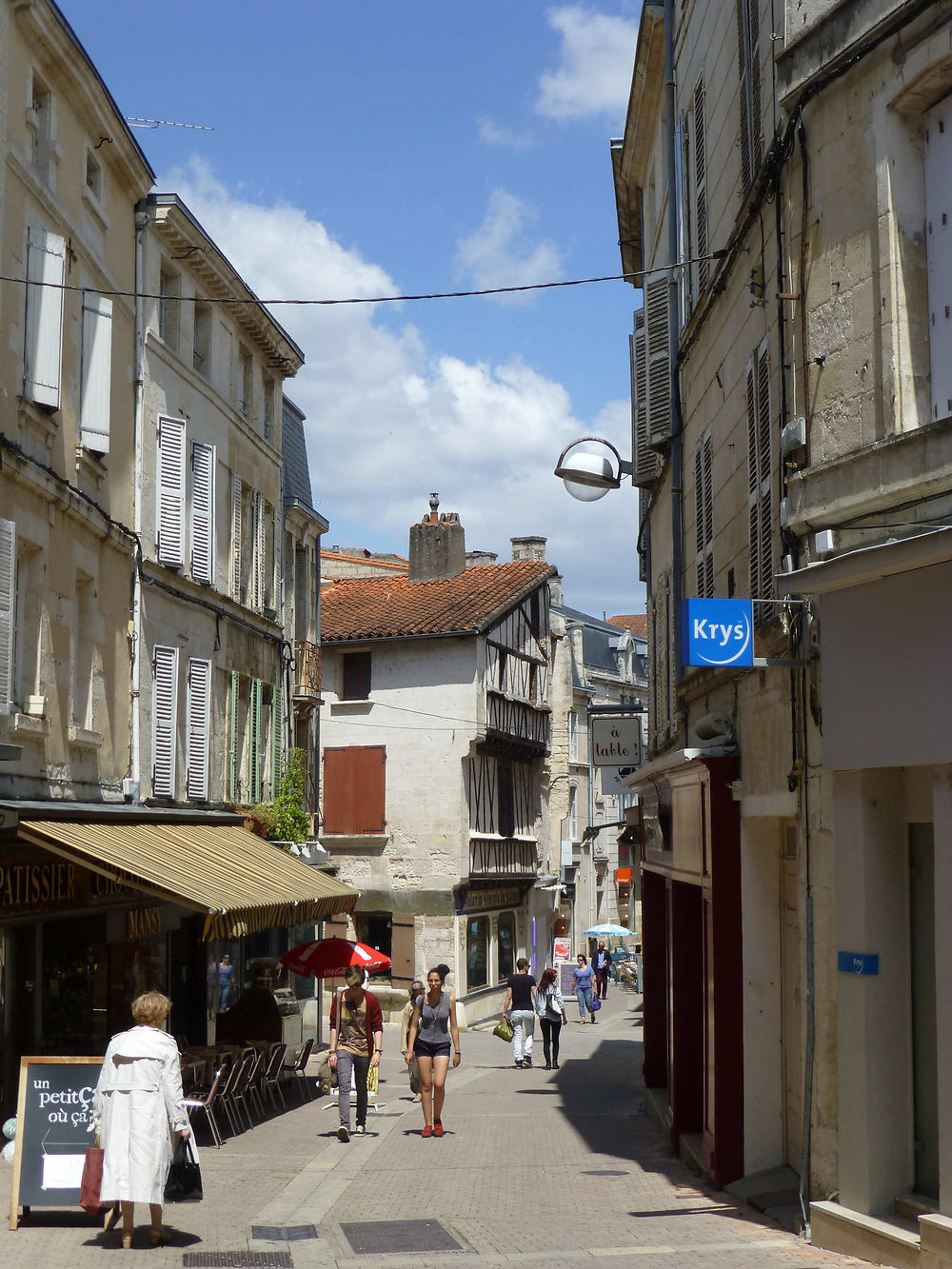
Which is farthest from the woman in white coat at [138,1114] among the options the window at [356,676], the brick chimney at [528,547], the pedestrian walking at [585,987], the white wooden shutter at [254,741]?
the brick chimney at [528,547]

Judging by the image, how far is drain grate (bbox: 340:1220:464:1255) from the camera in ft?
30.5

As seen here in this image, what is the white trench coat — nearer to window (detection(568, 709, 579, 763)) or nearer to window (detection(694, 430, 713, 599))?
window (detection(694, 430, 713, 599))

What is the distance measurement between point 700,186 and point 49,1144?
33.3ft

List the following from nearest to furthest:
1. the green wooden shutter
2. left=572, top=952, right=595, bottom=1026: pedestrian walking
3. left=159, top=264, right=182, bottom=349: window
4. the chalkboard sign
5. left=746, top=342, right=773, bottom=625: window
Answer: the chalkboard sign, left=746, top=342, right=773, bottom=625: window, left=159, top=264, right=182, bottom=349: window, the green wooden shutter, left=572, top=952, right=595, bottom=1026: pedestrian walking

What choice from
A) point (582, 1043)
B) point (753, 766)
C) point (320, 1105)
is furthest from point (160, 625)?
point (582, 1043)

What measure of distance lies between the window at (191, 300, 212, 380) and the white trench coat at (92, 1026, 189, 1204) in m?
14.3

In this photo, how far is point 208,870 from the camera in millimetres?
15266

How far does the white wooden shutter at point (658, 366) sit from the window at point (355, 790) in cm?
2220

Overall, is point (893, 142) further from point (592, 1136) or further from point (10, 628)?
point (592, 1136)

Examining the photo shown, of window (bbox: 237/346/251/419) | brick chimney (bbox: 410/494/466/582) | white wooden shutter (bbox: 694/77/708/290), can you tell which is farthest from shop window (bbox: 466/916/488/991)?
white wooden shutter (bbox: 694/77/708/290)

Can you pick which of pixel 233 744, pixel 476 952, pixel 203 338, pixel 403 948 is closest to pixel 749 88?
pixel 203 338

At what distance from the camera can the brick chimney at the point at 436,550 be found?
1682 inches

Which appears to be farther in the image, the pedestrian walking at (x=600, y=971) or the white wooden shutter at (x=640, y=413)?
the pedestrian walking at (x=600, y=971)

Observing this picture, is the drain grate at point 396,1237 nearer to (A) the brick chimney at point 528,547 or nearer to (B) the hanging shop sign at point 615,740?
(B) the hanging shop sign at point 615,740
